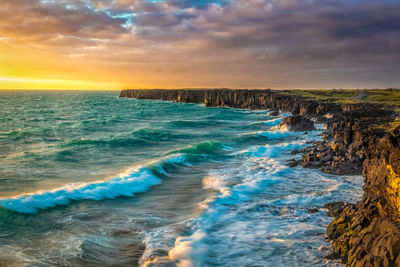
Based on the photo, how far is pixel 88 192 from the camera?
1517cm

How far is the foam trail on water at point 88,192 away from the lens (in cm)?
1338

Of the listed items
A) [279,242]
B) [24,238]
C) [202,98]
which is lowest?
[24,238]

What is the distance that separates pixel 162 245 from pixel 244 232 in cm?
281

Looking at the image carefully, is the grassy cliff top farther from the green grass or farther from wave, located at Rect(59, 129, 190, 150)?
wave, located at Rect(59, 129, 190, 150)

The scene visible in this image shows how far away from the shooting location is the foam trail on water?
13380 mm

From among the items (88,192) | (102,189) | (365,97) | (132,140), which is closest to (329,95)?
(365,97)

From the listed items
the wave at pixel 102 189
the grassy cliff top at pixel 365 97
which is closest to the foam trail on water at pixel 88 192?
the wave at pixel 102 189

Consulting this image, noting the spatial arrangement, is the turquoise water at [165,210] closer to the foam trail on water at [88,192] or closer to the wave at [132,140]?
the foam trail on water at [88,192]

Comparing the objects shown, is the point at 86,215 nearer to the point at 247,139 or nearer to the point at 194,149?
the point at 194,149

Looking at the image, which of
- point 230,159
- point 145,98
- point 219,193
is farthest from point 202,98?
point 219,193

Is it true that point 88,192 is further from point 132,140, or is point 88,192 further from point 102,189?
point 132,140

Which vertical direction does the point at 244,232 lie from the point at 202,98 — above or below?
below

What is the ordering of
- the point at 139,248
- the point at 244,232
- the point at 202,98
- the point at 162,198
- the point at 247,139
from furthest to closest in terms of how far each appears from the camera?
1. the point at 202,98
2. the point at 247,139
3. the point at 162,198
4. the point at 244,232
5. the point at 139,248

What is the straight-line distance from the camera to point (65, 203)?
13953 millimetres
